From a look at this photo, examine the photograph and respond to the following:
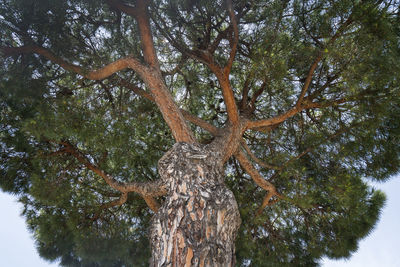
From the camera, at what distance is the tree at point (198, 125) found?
2432 millimetres

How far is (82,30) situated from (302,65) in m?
2.48

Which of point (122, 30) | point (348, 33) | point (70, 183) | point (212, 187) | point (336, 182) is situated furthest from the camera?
point (122, 30)

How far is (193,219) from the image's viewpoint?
166cm

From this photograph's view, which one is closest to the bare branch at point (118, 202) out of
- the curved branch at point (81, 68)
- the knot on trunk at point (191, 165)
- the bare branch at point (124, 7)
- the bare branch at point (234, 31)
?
the knot on trunk at point (191, 165)

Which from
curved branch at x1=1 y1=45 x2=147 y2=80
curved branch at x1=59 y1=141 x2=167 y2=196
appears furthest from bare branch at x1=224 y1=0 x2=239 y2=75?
curved branch at x1=59 y1=141 x2=167 y2=196

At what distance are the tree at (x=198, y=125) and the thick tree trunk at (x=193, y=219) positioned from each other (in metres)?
0.01

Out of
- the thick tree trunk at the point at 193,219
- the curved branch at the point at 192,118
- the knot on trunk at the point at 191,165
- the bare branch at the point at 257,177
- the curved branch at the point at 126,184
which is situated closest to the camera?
the thick tree trunk at the point at 193,219

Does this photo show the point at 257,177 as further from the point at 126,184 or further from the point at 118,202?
the point at 118,202

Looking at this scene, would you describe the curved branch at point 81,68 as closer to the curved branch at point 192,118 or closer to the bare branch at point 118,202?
the curved branch at point 192,118

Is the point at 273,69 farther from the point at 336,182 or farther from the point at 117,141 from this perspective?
the point at 117,141

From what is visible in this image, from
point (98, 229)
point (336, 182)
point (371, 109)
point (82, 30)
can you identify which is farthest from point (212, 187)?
point (82, 30)

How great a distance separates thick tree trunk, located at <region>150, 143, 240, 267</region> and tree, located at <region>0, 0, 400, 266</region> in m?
0.01

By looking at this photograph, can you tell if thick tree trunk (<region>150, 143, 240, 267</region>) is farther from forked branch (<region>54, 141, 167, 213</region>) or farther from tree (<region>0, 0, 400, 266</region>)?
forked branch (<region>54, 141, 167, 213</region>)

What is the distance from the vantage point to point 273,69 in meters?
2.56
